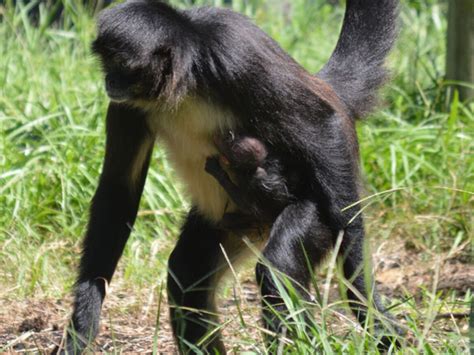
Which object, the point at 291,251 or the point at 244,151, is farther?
the point at 244,151

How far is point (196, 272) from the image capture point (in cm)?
511

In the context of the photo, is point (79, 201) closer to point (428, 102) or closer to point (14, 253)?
point (14, 253)

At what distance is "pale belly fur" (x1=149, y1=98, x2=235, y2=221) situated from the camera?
483 centimetres

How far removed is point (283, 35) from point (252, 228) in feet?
19.3

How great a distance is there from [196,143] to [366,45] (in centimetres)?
133

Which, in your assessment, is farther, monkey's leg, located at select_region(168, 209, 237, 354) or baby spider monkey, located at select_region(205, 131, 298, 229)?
monkey's leg, located at select_region(168, 209, 237, 354)

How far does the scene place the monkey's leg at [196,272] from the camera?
5086 mm

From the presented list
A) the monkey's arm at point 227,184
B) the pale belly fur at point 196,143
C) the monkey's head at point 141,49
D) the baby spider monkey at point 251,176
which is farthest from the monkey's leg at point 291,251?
the monkey's head at point 141,49

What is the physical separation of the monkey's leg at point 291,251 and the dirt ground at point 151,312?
11.4 inches

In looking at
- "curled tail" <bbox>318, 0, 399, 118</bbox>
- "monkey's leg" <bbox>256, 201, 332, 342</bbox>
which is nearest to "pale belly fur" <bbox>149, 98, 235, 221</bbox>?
"monkey's leg" <bbox>256, 201, 332, 342</bbox>

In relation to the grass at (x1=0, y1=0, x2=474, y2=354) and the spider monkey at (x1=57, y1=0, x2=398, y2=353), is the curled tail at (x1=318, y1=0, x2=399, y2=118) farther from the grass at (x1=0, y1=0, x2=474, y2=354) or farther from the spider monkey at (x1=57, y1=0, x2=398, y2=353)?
the spider monkey at (x1=57, y1=0, x2=398, y2=353)

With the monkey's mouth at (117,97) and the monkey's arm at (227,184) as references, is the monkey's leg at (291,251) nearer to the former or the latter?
the monkey's arm at (227,184)

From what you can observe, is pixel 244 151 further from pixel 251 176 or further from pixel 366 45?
pixel 366 45

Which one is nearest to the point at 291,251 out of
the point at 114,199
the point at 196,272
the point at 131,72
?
the point at 196,272
